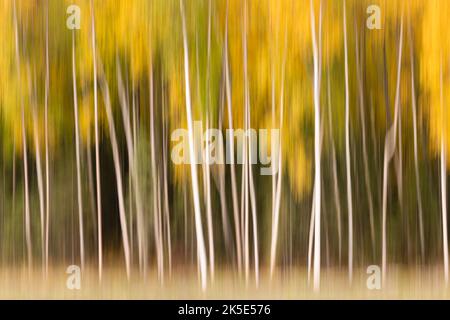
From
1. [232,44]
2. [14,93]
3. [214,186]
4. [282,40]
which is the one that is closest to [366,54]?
[282,40]

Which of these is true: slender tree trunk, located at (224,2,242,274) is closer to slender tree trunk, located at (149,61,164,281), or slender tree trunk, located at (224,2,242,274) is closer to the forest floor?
the forest floor

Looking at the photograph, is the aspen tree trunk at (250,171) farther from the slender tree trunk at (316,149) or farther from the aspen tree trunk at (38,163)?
the aspen tree trunk at (38,163)

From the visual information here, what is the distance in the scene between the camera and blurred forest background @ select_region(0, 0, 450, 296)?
591 centimetres

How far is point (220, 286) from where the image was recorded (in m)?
5.79

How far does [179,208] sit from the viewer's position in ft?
19.7

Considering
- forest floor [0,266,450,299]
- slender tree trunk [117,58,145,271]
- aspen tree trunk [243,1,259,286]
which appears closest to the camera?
forest floor [0,266,450,299]

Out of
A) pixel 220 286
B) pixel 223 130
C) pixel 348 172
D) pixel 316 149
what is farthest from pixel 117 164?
pixel 348 172

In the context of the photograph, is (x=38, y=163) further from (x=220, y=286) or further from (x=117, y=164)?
(x=220, y=286)

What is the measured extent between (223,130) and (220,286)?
144 cm

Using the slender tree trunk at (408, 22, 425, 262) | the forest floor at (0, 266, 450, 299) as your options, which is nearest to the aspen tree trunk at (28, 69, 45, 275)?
the forest floor at (0, 266, 450, 299)

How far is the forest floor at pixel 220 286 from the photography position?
5746mm

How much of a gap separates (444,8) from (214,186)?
2.78 m

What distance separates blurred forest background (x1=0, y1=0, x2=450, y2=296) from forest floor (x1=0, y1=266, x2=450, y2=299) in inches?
2.6

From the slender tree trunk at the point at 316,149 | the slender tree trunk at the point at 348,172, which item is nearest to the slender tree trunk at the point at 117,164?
the slender tree trunk at the point at 316,149
